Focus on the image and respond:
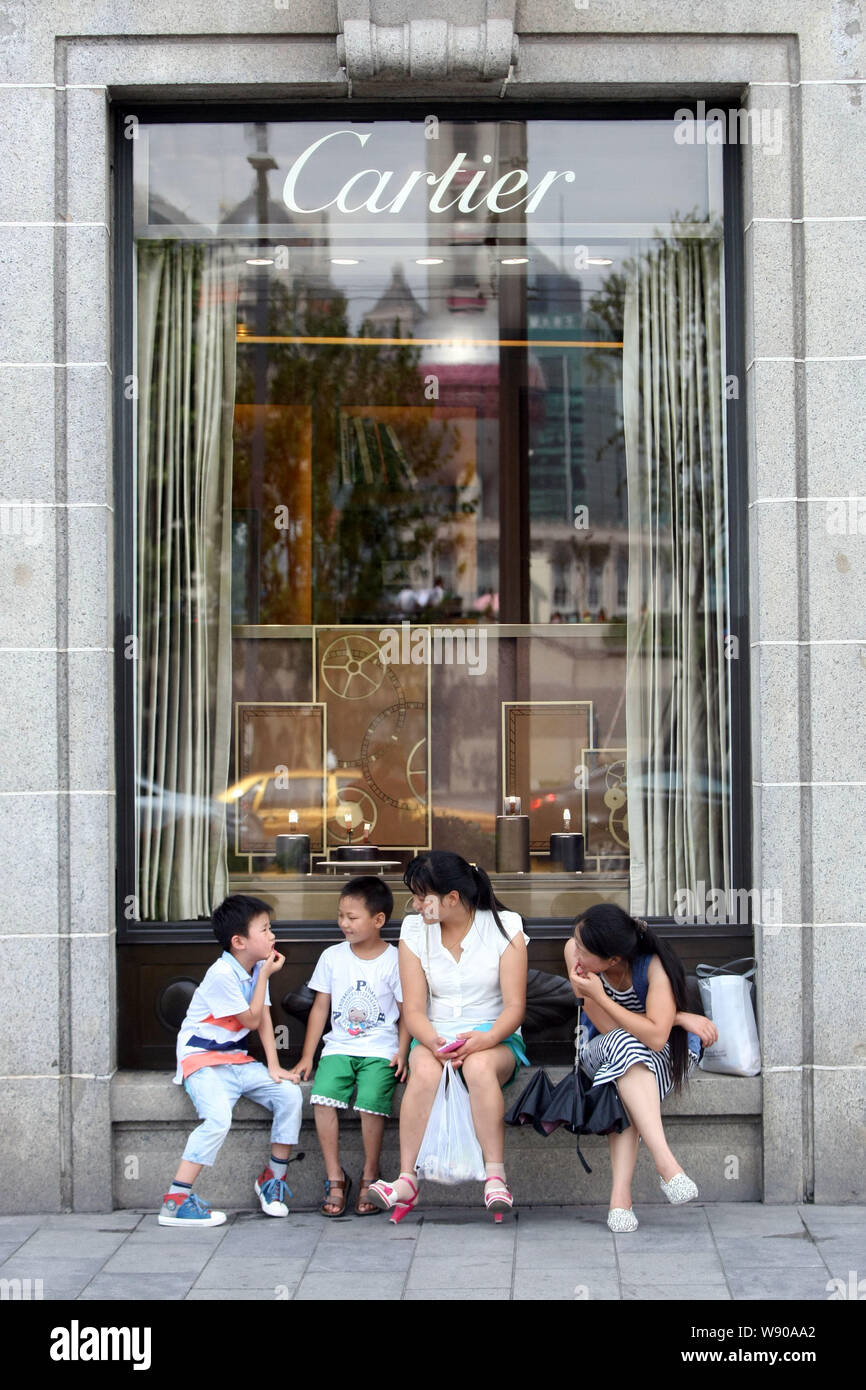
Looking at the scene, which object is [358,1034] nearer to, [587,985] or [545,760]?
[587,985]

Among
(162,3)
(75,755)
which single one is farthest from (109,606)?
(162,3)

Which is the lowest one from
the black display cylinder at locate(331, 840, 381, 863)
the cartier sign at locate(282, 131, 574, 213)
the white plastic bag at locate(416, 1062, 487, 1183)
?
the white plastic bag at locate(416, 1062, 487, 1183)

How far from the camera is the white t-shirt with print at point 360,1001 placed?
6078mm

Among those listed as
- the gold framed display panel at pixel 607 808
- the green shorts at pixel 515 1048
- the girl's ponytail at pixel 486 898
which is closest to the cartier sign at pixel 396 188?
the gold framed display panel at pixel 607 808

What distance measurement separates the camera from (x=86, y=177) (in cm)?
627

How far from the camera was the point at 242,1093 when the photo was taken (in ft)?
19.8

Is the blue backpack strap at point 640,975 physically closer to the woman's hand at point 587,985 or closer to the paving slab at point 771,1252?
the woman's hand at point 587,985

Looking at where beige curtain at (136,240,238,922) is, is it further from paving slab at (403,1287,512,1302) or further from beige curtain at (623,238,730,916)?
paving slab at (403,1287,512,1302)

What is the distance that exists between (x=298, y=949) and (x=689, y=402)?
9.86 ft

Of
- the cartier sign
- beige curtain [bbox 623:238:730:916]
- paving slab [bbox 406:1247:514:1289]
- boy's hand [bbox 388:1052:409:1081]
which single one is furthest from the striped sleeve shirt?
the cartier sign

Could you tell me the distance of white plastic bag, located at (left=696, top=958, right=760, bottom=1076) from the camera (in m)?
6.16

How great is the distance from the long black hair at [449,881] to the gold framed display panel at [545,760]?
872mm

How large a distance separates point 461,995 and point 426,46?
391 cm

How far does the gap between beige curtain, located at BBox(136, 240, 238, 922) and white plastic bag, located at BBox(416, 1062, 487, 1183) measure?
4.99ft
